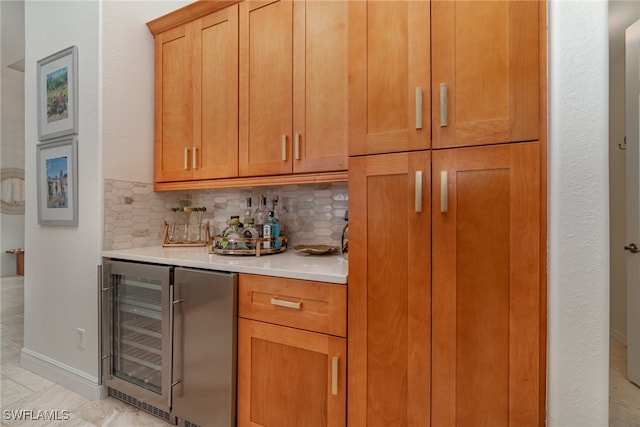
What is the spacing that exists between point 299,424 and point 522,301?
1.00m

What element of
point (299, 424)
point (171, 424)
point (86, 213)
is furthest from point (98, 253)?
point (299, 424)

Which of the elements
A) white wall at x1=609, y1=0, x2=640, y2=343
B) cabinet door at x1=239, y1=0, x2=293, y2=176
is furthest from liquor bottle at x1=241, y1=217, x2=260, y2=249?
white wall at x1=609, y1=0, x2=640, y2=343

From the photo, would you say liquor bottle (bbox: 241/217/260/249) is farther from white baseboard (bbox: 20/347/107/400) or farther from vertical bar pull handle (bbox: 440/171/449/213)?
white baseboard (bbox: 20/347/107/400)

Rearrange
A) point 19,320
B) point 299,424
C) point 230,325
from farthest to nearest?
point 19,320 → point 230,325 → point 299,424

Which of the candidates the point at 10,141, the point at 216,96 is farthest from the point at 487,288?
the point at 10,141

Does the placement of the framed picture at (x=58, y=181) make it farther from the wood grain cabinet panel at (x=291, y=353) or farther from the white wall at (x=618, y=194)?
the white wall at (x=618, y=194)

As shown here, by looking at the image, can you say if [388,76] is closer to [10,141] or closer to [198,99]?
[198,99]

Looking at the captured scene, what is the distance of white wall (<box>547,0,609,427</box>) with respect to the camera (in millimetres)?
921

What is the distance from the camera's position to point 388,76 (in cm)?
116

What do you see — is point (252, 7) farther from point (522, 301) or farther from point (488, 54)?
point (522, 301)

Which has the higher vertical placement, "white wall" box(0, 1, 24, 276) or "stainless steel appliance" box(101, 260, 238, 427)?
"white wall" box(0, 1, 24, 276)

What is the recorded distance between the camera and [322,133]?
162cm

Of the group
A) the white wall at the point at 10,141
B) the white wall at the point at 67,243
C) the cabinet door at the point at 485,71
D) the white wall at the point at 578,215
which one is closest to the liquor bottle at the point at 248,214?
the white wall at the point at 67,243

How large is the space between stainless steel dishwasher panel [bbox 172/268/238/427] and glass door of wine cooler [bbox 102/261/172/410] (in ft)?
0.30
